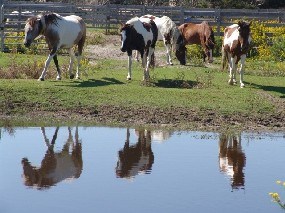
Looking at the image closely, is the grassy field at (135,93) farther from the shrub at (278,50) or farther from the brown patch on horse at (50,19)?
the shrub at (278,50)

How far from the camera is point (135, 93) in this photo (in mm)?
20469

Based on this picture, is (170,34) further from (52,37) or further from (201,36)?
(52,37)

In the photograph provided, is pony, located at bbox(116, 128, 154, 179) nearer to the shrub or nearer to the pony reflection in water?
the pony reflection in water

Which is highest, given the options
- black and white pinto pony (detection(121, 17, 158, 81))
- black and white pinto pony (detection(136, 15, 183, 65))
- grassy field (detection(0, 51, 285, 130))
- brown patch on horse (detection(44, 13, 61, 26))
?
brown patch on horse (detection(44, 13, 61, 26))

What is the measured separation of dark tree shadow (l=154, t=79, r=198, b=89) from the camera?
73.5ft

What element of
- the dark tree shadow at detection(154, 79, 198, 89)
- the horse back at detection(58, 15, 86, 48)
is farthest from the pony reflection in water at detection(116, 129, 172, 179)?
the horse back at detection(58, 15, 86, 48)

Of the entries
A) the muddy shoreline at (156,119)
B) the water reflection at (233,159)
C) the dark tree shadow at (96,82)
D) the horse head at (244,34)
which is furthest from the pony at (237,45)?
the water reflection at (233,159)

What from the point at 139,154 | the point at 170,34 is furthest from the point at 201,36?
the point at 139,154

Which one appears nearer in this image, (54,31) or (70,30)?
(54,31)

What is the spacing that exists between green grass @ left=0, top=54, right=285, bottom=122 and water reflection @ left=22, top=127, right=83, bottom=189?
351cm

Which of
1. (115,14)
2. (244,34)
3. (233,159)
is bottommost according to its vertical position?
A: (233,159)

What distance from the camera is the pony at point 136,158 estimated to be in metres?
13.6

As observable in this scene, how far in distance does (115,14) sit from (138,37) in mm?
15774

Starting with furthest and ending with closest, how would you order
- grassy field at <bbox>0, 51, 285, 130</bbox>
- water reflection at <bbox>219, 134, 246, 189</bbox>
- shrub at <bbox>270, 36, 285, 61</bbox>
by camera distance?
shrub at <bbox>270, 36, 285, 61</bbox> → grassy field at <bbox>0, 51, 285, 130</bbox> → water reflection at <bbox>219, 134, 246, 189</bbox>
